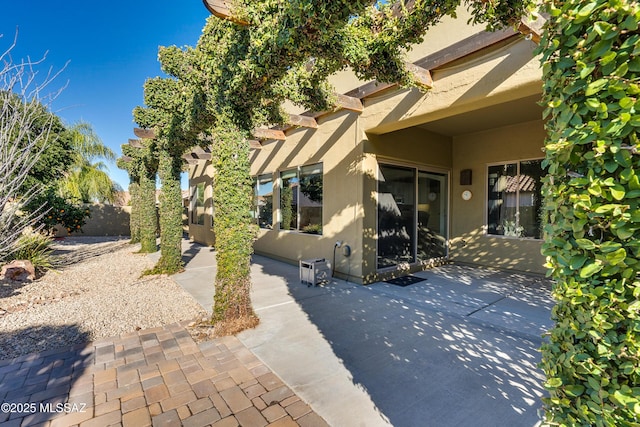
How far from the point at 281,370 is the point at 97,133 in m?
23.2

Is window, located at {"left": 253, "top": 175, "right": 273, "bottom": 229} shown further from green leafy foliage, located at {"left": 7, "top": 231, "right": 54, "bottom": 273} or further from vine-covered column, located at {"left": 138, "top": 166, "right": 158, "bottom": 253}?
green leafy foliage, located at {"left": 7, "top": 231, "right": 54, "bottom": 273}

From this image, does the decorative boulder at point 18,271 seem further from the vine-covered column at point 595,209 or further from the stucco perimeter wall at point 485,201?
the stucco perimeter wall at point 485,201

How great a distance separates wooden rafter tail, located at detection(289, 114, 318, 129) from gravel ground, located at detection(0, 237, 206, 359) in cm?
403

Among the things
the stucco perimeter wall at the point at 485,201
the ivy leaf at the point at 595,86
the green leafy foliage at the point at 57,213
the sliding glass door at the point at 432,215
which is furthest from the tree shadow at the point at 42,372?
the stucco perimeter wall at the point at 485,201

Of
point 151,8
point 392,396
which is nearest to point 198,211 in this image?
point 151,8

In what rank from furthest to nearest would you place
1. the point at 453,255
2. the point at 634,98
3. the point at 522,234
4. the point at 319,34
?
the point at 453,255 < the point at 522,234 < the point at 319,34 < the point at 634,98

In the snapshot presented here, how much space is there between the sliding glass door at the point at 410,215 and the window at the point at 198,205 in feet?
28.9

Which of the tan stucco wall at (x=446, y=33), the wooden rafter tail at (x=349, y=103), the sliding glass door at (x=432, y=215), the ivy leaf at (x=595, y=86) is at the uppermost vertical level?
the tan stucco wall at (x=446, y=33)

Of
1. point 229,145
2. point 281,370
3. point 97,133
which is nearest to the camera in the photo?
point 281,370

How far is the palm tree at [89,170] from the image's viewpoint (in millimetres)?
17617

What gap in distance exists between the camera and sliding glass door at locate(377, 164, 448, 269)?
242 inches

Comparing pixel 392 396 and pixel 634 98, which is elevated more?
pixel 634 98

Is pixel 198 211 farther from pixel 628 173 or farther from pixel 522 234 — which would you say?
pixel 628 173

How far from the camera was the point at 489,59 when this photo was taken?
3.90 m
